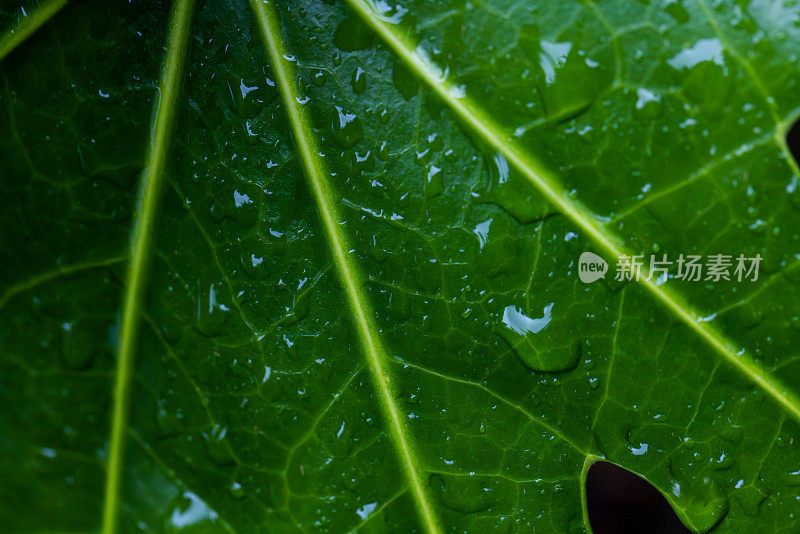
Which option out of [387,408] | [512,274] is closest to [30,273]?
[387,408]

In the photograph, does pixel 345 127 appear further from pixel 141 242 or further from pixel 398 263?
pixel 141 242

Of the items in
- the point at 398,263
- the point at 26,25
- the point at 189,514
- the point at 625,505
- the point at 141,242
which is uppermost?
the point at 26,25

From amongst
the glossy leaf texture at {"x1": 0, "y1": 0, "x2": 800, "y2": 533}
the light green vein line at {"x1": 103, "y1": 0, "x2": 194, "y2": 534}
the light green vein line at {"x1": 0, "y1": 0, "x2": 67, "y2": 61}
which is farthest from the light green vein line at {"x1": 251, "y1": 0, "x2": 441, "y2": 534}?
the light green vein line at {"x1": 0, "y1": 0, "x2": 67, "y2": 61}

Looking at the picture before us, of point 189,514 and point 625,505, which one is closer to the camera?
point 189,514

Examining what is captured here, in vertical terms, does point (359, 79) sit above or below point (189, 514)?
above

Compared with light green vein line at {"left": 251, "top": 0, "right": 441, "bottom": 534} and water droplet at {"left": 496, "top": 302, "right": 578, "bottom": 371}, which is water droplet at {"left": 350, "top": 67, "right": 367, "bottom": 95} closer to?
light green vein line at {"left": 251, "top": 0, "right": 441, "bottom": 534}

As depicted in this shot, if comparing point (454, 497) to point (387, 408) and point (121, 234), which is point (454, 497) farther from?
point (121, 234)

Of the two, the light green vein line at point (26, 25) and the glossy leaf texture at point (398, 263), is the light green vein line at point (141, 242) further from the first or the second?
the light green vein line at point (26, 25)

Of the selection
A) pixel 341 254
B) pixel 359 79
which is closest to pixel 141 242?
pixel 341 254
